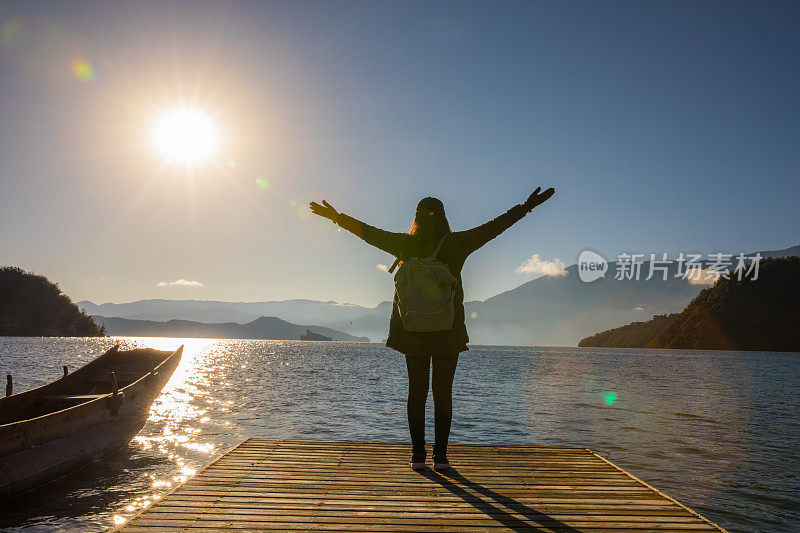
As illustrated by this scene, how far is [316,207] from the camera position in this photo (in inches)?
253

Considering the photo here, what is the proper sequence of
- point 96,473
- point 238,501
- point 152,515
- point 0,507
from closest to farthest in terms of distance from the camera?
1. point 152,515
2. point 238,501
3. point 0,507
4. point 96,473

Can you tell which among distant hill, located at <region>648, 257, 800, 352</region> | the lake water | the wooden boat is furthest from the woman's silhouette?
distant hill, located at <region>648, 257, 800, 352</region>

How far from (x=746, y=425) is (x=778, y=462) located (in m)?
9.91

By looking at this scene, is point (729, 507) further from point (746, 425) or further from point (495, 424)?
point (746, 425)

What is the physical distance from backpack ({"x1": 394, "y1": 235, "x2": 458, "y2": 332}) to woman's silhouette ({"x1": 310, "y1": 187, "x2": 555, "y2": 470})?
0.18 meters

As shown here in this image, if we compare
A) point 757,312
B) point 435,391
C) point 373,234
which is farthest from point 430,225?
point 757,312

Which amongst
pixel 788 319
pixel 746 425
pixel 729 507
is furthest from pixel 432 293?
pixel 788 319

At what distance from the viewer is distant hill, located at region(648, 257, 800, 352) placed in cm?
16400

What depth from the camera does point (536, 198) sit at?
6.37 m

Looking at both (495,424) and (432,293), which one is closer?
(432,293)

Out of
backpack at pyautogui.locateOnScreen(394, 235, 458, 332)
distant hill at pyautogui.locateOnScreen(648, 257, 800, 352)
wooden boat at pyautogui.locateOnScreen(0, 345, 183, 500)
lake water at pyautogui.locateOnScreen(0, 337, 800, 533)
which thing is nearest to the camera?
backpack at pyautogui.locateOnScreen(394, 235, 458, 332)

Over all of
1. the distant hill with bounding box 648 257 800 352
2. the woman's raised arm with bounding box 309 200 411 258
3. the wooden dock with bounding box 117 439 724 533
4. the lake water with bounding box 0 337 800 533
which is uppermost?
the distant hill with bounding box 648 257 800 352

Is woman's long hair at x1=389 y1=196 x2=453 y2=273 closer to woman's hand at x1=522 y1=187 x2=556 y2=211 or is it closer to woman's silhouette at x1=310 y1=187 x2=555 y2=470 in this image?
woman's silhouette at x1=310 y1=187 x2=555 y2=470

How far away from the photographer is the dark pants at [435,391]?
19.8ft
